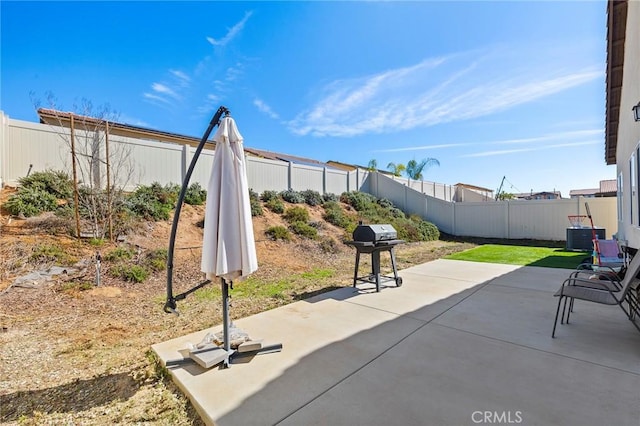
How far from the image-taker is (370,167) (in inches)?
961

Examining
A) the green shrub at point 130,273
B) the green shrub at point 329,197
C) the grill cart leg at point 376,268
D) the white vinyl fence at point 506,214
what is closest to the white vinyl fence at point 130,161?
the green shrub at point 329,197

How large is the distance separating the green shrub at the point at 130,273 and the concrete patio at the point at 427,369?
341cm

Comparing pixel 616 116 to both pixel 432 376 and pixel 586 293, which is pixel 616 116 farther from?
pixel 432 376

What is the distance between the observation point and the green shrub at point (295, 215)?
38.8 feet

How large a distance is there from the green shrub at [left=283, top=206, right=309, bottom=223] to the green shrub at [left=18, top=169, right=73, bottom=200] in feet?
23.2

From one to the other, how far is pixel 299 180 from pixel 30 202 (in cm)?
1029

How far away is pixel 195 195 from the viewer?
10.8 m

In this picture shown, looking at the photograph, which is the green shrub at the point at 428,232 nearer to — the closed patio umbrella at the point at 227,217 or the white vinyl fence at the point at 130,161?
the white vinyl fence at the point at 130,161

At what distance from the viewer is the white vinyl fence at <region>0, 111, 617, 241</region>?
8.06 metres

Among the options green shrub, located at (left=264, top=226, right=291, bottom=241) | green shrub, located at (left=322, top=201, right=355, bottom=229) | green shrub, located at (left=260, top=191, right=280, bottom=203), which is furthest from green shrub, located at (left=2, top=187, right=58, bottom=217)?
green shrub, located at (left=322, top=201, right=355, bottom=229)

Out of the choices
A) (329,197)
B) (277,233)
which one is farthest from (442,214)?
(277,233)

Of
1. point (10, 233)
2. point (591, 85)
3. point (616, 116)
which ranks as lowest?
point (10, 233)

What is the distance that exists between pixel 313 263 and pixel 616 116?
35.9 ft

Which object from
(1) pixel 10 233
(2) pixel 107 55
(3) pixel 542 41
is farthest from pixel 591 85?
(1) pixel 10 233
